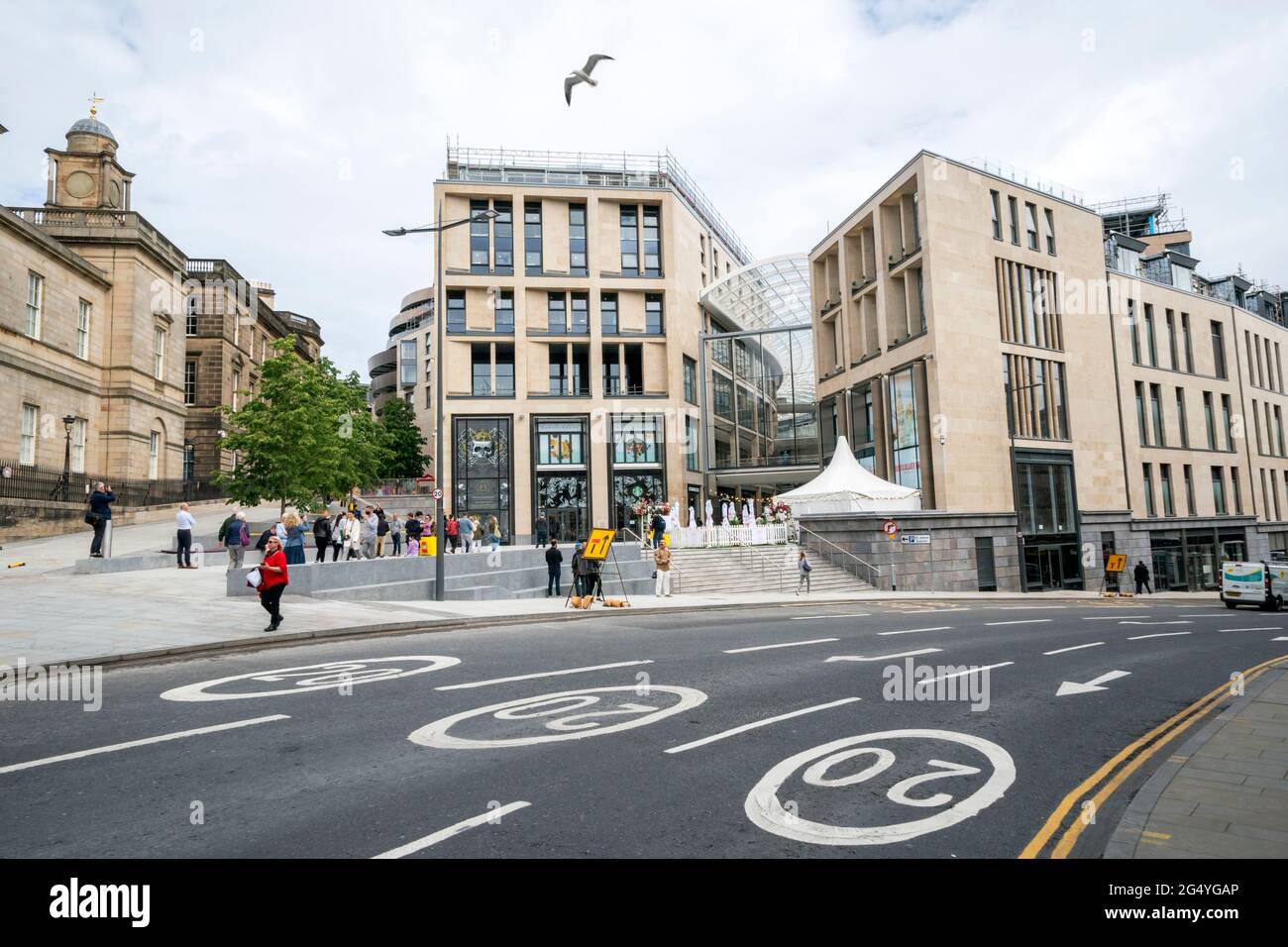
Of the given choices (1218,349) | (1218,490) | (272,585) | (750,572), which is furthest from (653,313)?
(272,585)

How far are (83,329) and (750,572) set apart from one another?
33.7m

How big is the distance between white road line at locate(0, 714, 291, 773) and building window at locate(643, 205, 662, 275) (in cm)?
4445

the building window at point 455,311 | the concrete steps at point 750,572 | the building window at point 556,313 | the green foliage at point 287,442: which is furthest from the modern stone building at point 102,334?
the concrete steps at point 750,572

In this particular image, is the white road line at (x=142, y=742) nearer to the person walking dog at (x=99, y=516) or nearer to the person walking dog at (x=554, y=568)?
the person walking dog at (x=554, y=568)

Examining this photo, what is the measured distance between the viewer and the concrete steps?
2764 cm

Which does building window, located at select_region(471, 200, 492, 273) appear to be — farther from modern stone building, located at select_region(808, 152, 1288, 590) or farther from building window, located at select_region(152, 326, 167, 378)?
modern stone building, located at select_region(808, 152, 1288, 590)

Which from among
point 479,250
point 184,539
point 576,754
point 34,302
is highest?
point 479,250

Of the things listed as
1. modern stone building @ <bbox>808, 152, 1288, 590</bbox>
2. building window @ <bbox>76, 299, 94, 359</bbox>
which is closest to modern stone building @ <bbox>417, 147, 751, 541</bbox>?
modern stone building @ <bbox>808, 152, 1288, 590</bbox>

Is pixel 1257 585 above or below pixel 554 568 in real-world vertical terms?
below

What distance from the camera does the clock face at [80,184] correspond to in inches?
1666

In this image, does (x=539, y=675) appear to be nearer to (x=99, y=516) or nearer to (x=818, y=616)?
(x=818, y=616)

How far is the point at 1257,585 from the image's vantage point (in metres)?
25.0

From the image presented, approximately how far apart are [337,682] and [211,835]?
14.7ft

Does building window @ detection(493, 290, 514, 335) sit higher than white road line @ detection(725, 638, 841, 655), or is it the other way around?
building window @ detection(493, 290, 514, 335)
